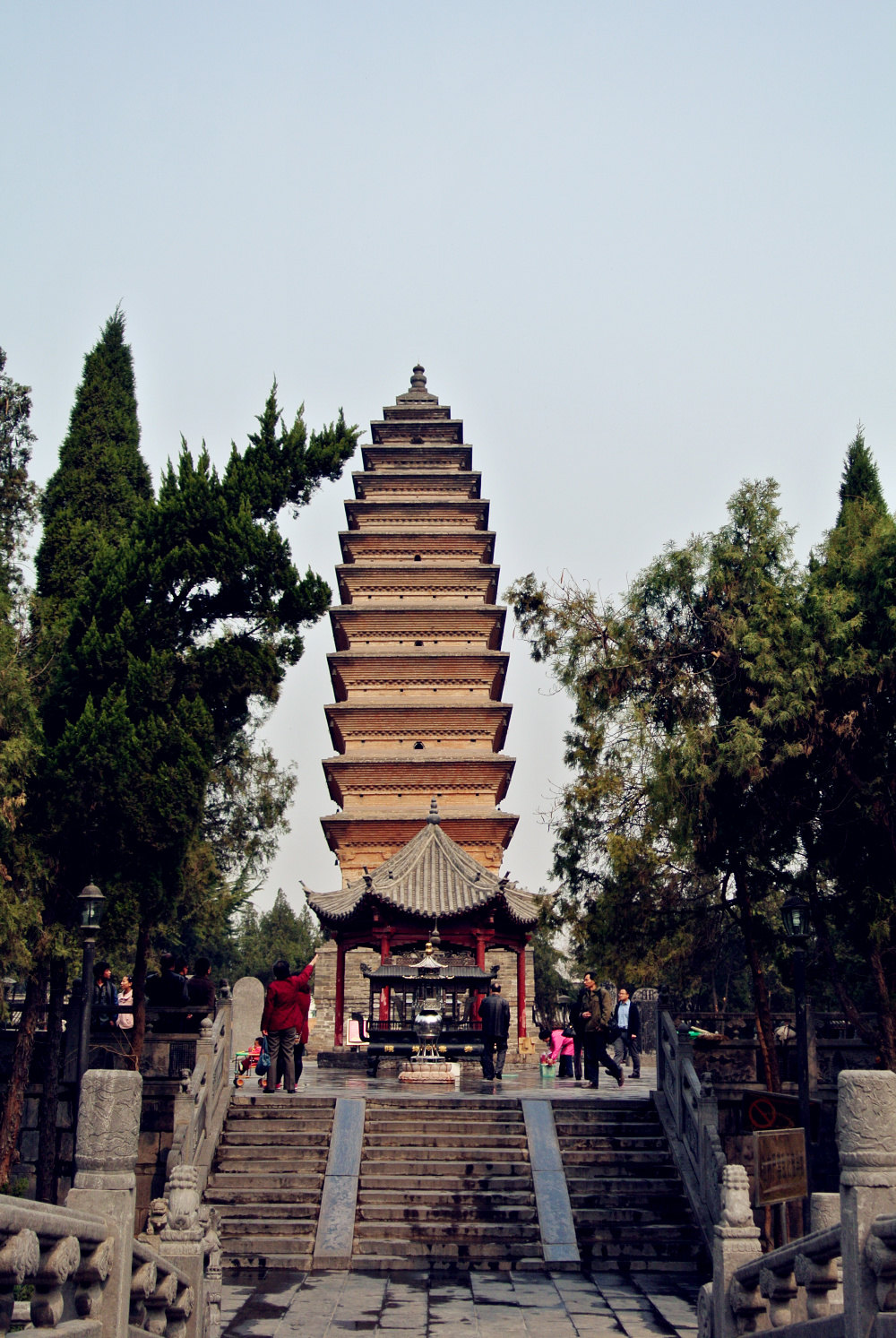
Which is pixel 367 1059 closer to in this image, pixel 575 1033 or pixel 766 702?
pixel 575 1033

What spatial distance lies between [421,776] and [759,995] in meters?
18.4

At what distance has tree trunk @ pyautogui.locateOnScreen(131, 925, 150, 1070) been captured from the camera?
14445 millimetres

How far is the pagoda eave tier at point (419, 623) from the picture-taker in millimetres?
35406

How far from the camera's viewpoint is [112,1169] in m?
6.36

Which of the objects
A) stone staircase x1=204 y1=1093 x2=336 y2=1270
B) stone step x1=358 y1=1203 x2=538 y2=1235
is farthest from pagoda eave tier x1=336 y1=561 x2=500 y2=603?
stone step x1=358 y1=1203 x2=538 y2=1235

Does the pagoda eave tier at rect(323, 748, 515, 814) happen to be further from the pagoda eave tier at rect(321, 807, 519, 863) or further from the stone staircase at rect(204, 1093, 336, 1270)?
the stone staircase at rect(204, 1093, 336, 1270)

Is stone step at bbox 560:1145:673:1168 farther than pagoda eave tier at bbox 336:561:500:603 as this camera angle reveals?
No

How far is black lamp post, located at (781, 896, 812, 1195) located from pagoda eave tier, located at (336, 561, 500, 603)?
23101 millimetres

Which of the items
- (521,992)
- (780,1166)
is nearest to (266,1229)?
(780,1166)

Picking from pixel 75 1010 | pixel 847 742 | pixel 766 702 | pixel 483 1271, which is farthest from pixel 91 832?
pixel 847 742

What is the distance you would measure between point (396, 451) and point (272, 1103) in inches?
1036

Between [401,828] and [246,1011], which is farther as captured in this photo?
[401,828]

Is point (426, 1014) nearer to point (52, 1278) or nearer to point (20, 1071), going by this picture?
point (20, 1071)

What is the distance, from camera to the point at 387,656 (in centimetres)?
3494
